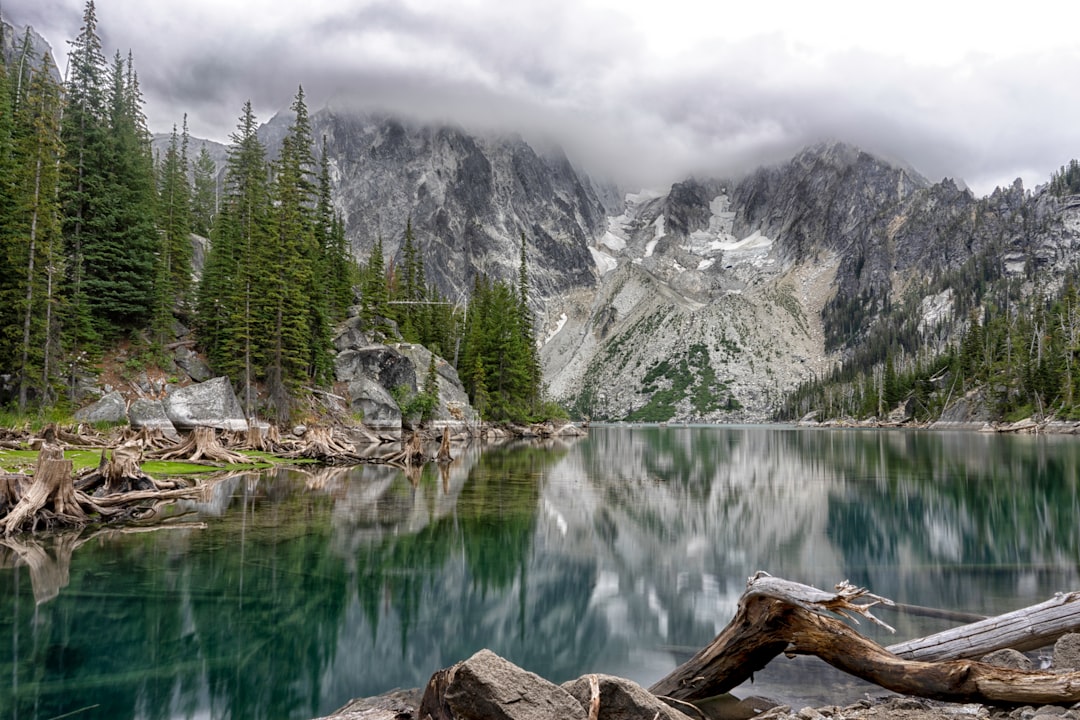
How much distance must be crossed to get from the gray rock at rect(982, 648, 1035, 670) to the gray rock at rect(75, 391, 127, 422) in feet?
139

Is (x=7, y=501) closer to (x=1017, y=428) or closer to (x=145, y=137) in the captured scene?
(x=145, y=137)

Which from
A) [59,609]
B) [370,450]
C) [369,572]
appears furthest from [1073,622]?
[370,450]

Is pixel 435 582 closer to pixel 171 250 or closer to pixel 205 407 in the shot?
pixel 205 407

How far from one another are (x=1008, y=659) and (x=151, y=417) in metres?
41.1

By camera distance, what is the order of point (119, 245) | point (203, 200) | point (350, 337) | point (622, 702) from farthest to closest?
point (203, 200) → point (350, 337) → point (119, 245) → point (622, 702)

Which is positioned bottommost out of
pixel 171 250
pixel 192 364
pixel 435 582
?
pixel 435 582

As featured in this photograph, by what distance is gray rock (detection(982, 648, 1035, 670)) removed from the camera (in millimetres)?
7277

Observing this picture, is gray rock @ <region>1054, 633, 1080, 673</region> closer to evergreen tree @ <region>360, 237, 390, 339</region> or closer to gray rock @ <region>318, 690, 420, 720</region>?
gray rock @ <region>318, 690, 420, 720</region>

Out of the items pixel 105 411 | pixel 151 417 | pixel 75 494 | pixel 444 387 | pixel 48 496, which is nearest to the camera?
pixel 48 496

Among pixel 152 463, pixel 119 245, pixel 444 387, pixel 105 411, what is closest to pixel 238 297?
pixel 119 245

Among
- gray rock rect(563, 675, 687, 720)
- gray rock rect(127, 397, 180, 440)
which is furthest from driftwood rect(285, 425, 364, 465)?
gray rock rect(563, 675, 687, 720)

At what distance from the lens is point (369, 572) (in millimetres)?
14914

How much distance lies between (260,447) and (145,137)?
46.2 m

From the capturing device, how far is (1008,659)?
24.2 feet
